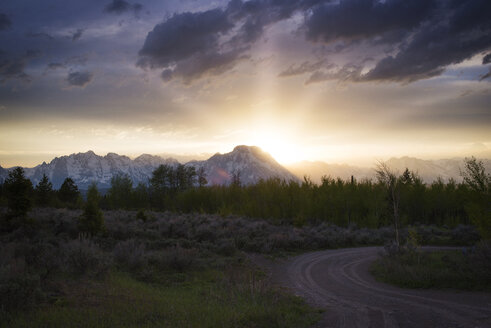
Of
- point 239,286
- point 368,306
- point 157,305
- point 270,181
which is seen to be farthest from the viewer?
point 270,181

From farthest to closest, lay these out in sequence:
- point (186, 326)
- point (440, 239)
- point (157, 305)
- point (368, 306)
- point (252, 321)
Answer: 1. point (440, 239)
2. point (368, 306)
3. point (157, 305)
4. point (252, 321)
5. point (186, 326)

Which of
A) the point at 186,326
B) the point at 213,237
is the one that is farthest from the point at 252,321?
the point at 213,237

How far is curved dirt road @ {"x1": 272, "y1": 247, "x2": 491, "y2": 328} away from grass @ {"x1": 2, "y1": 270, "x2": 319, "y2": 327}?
124 cm

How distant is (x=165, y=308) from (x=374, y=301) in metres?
7.34

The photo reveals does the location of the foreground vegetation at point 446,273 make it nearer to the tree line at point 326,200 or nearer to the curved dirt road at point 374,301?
the curved dirt road at point 374,301

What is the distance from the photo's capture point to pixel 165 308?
8.05 m

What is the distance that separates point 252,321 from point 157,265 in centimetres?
790

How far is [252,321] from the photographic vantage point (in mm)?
7633

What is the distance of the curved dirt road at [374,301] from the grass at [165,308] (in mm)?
1241

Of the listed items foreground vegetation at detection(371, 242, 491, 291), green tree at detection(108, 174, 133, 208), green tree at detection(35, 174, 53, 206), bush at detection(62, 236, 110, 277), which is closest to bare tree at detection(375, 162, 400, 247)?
foreground vegetation at detection(371, 242, 491, 291)

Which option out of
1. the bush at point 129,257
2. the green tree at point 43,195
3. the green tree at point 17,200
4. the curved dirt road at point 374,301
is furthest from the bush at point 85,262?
the green tree at point 43,195

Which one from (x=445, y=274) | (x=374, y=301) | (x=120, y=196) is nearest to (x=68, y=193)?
(x=120, y=196)

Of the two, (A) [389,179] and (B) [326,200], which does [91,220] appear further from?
(B) [326,200]

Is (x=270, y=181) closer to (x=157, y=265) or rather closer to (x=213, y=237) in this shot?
(x=213, y=237)
